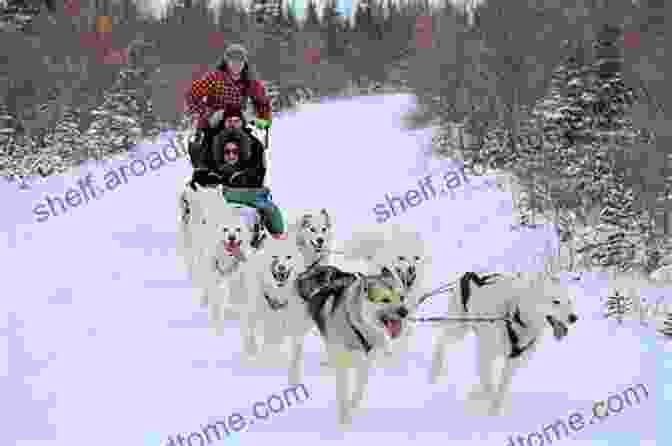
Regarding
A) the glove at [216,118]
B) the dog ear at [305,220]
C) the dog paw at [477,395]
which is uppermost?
the glove at [216,118]

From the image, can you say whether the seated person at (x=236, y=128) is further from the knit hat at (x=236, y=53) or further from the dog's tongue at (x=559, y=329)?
the dog's tongue at (x=559, y=329)

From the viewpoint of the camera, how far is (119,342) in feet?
19.4

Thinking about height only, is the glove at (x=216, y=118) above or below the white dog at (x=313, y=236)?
above

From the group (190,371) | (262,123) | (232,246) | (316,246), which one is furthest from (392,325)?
(262,123)

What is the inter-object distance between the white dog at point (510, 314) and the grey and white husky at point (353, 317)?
2.06 ft

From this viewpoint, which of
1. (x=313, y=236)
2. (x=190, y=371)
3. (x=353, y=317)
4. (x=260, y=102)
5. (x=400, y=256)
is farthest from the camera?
(x=260, y=102)

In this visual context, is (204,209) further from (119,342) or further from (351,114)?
(351,114)

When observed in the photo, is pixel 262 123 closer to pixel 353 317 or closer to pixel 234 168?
pixel 234 168

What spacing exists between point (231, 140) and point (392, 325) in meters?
3.72

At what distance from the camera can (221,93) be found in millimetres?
7598

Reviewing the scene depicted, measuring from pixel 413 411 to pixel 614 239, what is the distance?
4820 millimetres

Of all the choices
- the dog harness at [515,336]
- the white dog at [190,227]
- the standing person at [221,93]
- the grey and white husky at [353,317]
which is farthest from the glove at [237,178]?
the dog harness at [515,336]

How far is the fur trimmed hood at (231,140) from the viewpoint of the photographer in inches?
289

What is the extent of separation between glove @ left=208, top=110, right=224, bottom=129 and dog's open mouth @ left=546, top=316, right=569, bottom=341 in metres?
4.18
